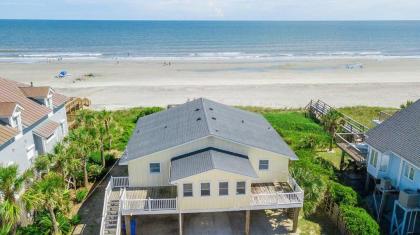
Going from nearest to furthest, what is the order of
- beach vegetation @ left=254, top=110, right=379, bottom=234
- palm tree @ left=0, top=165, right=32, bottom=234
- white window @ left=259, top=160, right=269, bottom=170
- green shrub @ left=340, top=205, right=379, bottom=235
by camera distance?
palm tree @ left=0, top=165, right=32, bottom=234
green shrub @ left=340, top=205, right=379, bottom=235
beach vegetation @ left=254, top=110, right=379, bottom=234
white window @ left=259, top=160, right=269, bottom=170

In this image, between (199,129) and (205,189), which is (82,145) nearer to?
(199,129)

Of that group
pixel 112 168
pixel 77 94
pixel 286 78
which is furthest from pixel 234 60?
pixel 112 168

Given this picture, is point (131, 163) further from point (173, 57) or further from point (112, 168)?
point (173, 57)

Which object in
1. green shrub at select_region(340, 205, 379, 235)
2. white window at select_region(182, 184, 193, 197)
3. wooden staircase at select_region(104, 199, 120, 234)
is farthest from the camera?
white window at select_region(182, 184, 193, 197)

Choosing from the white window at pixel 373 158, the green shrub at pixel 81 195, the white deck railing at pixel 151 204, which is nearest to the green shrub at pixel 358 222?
the white window at pixel 373 158

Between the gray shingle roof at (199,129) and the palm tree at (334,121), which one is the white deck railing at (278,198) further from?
the palm tree at (334,121)

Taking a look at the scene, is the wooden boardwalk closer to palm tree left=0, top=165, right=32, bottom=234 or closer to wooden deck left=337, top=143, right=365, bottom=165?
wooden deck left=337, top=143, right=365, bottom=165

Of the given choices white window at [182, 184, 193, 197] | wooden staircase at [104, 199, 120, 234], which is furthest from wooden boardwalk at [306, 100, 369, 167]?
wooden staircase at [104, 199, 120, 234]

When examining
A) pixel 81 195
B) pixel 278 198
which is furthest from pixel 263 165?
pixel 81 195
